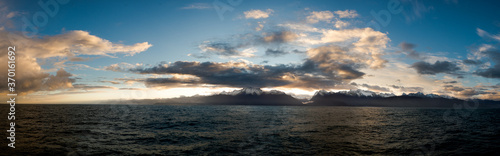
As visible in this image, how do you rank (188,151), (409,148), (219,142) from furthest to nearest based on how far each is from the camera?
(219,142) < (409,148) < (188,151)

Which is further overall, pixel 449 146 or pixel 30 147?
pixel 449 146

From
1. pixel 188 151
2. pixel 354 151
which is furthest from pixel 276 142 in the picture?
pixel 188 151

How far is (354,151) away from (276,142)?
915cm

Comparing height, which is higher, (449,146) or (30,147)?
(30,147)

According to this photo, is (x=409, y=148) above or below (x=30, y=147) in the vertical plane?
below

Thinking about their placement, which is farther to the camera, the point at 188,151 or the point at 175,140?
the point at 175,140

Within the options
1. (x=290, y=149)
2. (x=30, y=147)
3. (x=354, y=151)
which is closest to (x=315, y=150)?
(x=290, y=149)

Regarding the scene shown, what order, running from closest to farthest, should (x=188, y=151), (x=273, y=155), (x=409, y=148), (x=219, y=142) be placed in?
(x=273, y=155), (x=188, y=151), (x=409, y=148), (x=219, y=142)

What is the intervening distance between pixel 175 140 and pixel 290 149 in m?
15.8

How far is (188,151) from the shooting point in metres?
23.6

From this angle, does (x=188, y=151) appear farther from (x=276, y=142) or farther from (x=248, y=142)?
(x=276, y=142)

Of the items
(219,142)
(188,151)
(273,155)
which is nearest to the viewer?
(273,155)

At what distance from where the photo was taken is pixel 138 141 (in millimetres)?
29062

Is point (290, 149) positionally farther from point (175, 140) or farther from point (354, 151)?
point (175, 140)
